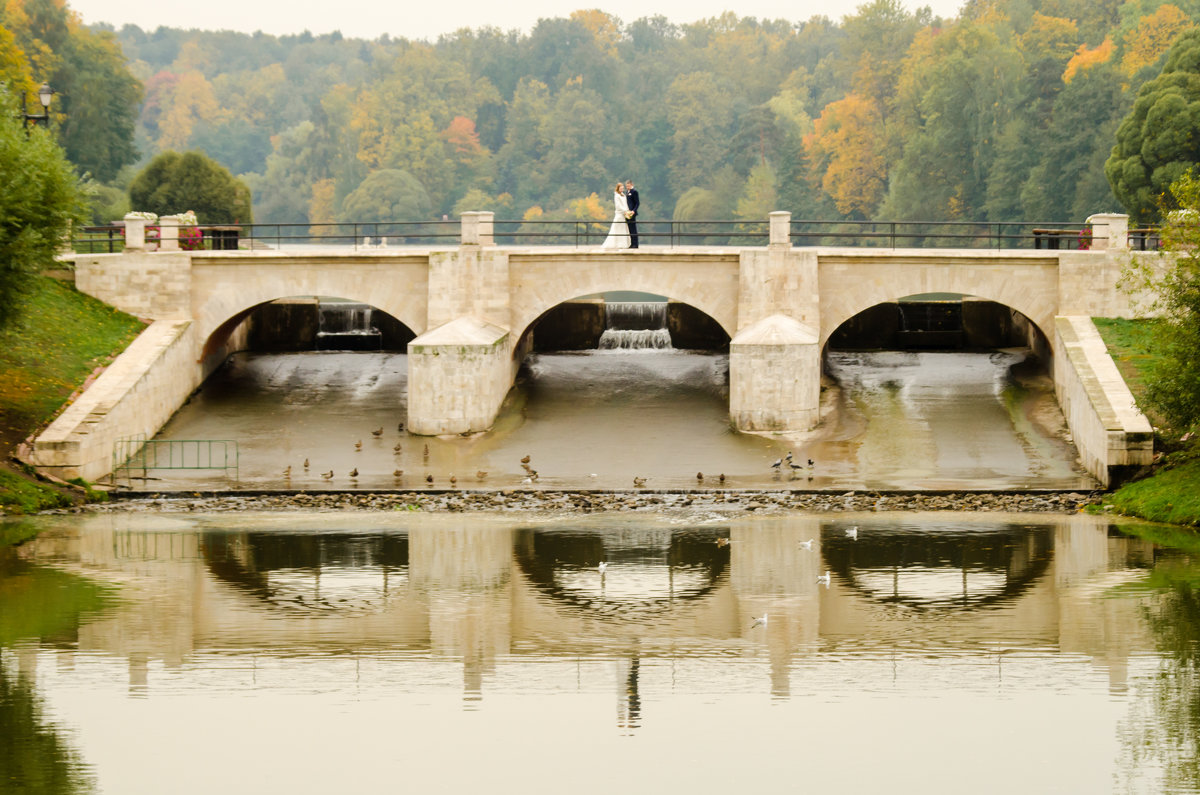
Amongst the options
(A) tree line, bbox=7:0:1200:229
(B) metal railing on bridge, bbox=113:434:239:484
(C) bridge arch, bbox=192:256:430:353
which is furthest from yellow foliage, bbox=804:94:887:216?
(B) metal railing on bridge, bbox=113:434:239:484

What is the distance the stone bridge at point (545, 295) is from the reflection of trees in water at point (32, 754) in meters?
17.2

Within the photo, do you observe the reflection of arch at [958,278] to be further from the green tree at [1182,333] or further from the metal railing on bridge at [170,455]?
the metal railing on bridge at [170,455]

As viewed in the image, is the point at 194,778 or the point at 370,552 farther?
the point at 370,552

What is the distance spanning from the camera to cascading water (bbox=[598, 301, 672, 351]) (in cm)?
4675

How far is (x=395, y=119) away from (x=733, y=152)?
27048mm

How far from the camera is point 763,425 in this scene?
1464 inches

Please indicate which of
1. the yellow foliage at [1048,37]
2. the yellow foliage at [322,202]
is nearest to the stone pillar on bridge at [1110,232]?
the yellow foliage at [1048,37]

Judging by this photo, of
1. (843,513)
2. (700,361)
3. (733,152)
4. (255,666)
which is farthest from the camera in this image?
(733,152)

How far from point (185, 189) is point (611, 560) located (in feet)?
110

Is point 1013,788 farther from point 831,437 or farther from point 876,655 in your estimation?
point 831,437

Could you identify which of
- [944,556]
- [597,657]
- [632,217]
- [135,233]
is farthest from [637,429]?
[597,657]

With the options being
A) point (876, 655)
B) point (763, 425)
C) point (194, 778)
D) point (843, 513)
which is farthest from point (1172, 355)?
point (194, 778)

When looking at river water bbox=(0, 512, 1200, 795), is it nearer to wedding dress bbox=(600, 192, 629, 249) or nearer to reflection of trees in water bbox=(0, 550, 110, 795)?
reflection of trees in water bbox=(0, 550, 110, 795)

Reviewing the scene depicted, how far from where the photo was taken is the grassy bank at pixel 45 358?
32.1m
